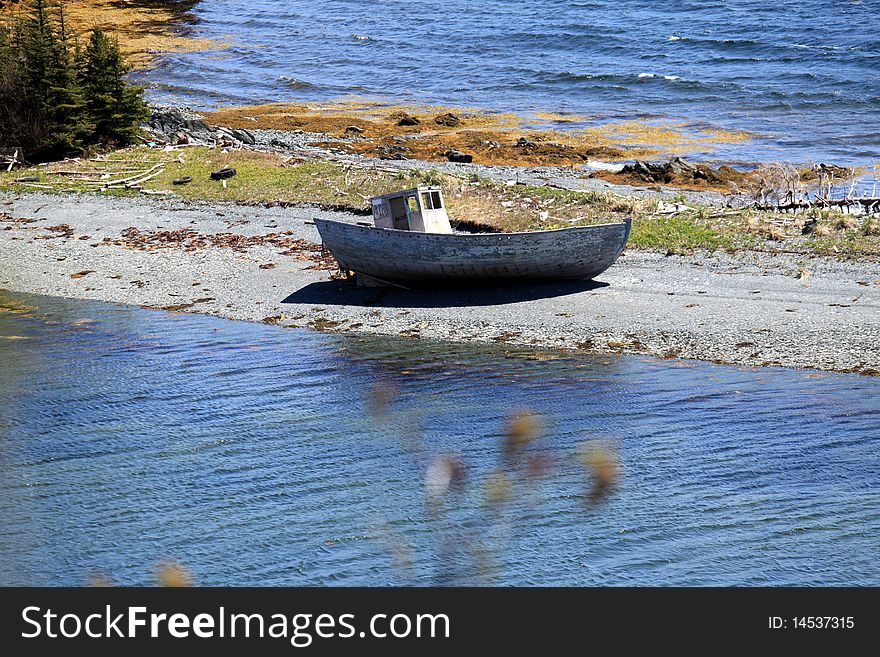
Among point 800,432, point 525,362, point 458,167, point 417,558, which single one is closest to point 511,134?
point 458,167

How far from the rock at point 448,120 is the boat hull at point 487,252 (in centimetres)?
3000

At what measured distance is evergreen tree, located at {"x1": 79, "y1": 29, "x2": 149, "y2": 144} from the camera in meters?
42.2

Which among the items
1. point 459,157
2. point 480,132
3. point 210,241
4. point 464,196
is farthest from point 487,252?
point 480,132

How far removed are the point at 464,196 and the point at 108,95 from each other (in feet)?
57.8

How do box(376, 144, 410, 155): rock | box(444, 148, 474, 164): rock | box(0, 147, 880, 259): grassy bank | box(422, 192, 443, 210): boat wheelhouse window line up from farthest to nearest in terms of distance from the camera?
box(376, 144, 410, 155): rock → box(444, 148, 474, 164): rock → box(0, 147, 880, 259): grassy bank → box(422, 192, 443, 210): boat wheelhouse window

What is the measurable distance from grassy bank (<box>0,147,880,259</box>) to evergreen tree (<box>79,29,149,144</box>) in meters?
1.30

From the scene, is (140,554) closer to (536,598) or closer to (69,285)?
(536,598)

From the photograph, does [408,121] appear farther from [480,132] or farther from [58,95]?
[58,95]

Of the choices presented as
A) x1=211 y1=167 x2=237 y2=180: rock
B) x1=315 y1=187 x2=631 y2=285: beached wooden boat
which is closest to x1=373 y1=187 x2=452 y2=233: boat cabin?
x1=315 y1=187 x2=631 y2=285: beached wooden boat

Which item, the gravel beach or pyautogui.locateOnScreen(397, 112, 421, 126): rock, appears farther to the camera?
pyautogui.locateOnScreen(397, 112, 421, 126): rock

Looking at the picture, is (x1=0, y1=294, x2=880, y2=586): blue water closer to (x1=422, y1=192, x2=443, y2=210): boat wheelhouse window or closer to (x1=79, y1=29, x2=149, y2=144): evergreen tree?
(x1=422, y1=192, x2=443, y2=210): boat wheelhouse window

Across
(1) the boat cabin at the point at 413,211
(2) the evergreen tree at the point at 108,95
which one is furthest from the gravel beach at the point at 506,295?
(2) the evergreen tree at the point at 108,95

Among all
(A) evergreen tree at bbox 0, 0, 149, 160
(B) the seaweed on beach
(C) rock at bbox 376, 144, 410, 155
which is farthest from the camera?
(C) rock at bbox 376, 144, 410, 155

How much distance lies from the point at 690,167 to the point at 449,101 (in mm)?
26309
